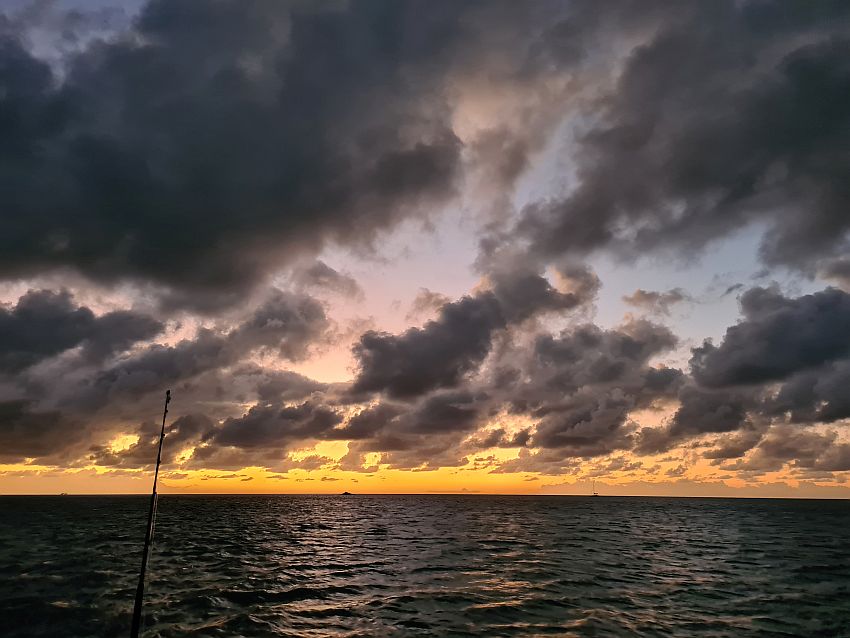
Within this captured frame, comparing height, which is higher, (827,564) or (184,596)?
(184,596)

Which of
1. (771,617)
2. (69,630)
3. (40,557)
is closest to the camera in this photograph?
(69,630)

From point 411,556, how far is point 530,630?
92.2ft

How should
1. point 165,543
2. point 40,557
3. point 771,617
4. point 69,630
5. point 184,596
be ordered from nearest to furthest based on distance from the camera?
point 69,630, point 771,617, point 184,596, point 40,557, point 165,543

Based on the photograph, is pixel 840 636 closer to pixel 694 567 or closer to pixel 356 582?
pixel 694 567

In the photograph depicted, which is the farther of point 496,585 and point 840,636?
point 496,585

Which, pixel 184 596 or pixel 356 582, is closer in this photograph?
pixel 184 596

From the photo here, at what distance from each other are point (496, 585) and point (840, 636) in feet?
64.2

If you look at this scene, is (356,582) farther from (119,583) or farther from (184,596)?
(119,583)

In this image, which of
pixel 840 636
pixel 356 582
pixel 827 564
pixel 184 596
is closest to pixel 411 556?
pixel 356 582

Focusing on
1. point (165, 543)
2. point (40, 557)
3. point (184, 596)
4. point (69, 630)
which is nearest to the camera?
point (69, 630)

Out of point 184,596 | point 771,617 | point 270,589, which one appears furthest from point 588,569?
point 184,596

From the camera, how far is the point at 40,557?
48188mm

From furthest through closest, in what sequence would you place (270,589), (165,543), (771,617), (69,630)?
(165,543), (270,589), (771,617), (69,630)

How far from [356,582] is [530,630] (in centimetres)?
1682
